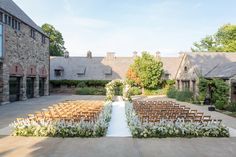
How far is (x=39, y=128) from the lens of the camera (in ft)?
44.7

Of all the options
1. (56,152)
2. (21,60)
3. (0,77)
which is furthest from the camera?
(21,60)

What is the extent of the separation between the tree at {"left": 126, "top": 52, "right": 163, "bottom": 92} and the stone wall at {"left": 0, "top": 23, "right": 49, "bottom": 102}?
1424cm

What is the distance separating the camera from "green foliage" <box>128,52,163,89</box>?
48719mm

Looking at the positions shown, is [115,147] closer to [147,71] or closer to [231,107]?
[231,107]

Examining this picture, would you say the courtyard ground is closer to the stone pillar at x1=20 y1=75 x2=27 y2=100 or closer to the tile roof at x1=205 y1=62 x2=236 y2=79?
the tile roof at x1=205 y1=62 x2=236 y2=79

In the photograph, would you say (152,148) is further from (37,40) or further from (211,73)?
(37,40)

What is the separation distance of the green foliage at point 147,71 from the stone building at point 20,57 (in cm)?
1461

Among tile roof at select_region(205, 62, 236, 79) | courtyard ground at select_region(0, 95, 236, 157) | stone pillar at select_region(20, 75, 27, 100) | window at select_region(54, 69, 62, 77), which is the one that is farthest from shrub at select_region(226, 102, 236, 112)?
window at select_region(54, 69, 62, 77)

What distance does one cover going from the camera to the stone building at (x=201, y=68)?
34.1 meters

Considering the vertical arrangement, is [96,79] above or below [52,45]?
below

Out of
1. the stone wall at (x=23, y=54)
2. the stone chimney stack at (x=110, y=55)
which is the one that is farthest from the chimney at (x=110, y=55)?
the stone wall at (x=23, y=54)

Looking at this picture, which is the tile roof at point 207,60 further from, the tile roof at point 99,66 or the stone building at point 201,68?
the tile roof at point 99,66

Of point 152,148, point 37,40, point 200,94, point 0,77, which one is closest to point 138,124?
point 152,148

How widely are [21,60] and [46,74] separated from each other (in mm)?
10690
